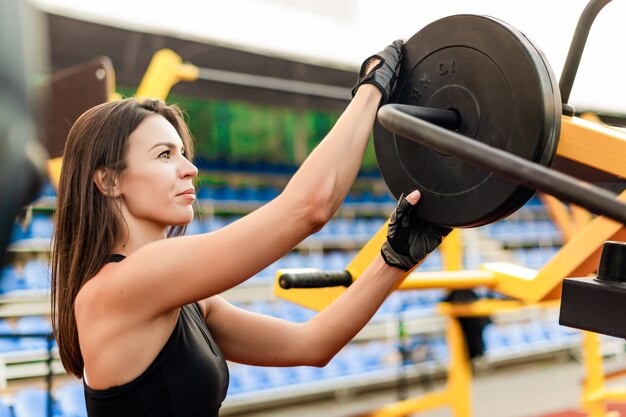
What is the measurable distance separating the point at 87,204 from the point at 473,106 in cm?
70

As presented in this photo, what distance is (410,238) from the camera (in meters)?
1.04

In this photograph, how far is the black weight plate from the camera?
808 mm

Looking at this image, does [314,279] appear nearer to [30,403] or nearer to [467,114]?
[467,114]

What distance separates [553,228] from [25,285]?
7183 mm

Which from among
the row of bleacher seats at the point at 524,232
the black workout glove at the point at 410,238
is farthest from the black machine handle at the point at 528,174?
the row of bleacher seats at the point at 524,232

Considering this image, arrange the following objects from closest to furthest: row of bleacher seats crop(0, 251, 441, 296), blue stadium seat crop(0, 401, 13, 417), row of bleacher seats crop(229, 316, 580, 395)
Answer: blue stadium seat crop(0, 401, 13, 417) < row of bleacher seats crop(0, 251, 441, 296) < row of bleacher seats crop(229, 316, 580, 395)

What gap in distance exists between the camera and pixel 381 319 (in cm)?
619

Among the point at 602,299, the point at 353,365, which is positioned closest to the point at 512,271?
the point at 602,299

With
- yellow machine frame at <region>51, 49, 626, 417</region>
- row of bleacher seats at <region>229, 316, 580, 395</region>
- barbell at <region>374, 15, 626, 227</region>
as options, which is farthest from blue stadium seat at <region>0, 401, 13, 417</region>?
row of bleacher seats at <region>229, 316, 580, 395</region>

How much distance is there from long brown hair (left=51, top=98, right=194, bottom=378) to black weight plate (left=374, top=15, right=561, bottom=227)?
480 mm

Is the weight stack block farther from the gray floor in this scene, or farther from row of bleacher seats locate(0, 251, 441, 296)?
the gray floor

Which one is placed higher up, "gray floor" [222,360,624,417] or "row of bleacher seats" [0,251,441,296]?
"row of bleacher seats" [0,251,441,296]

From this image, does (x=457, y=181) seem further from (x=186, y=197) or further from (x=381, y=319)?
(x=381, y=319)

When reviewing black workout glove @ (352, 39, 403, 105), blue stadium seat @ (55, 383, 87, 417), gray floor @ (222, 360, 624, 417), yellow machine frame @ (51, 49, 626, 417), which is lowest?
gray floor @ (222, 360, 624, 417)
